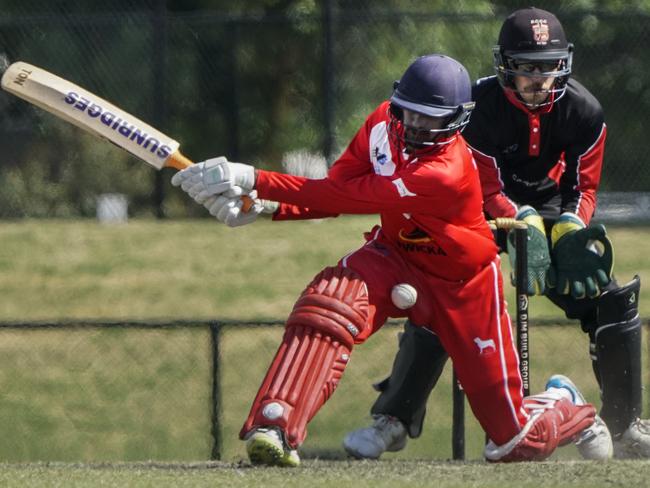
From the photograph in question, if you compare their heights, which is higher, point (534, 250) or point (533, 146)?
point (533, 146)

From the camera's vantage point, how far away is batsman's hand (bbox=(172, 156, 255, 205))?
20.3 ft

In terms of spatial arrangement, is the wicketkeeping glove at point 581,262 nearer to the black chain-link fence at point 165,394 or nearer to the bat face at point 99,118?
the black chain-link fence at point 165,394

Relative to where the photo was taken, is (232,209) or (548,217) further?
(548,217)

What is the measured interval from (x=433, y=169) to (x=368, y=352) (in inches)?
176

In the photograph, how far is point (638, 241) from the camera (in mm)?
15008

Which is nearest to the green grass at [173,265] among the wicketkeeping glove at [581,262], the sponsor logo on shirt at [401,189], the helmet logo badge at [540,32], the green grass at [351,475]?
the wicketkeeping glove at [581,262]

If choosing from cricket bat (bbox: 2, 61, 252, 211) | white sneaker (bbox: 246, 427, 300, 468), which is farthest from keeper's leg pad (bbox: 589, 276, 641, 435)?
cricket bat (bbox: 2, 61, 252, 211)

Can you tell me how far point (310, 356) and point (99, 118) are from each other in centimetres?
136

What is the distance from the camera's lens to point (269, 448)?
238 inches

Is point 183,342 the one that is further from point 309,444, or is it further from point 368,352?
point 309,444

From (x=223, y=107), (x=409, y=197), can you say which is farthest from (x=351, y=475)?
(x=223, y=107)

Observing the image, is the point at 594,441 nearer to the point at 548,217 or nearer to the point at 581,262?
the point at 581,262

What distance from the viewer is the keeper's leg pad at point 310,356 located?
20.2ft

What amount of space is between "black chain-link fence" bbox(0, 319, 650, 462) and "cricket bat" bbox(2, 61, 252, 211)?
1.92 metres
